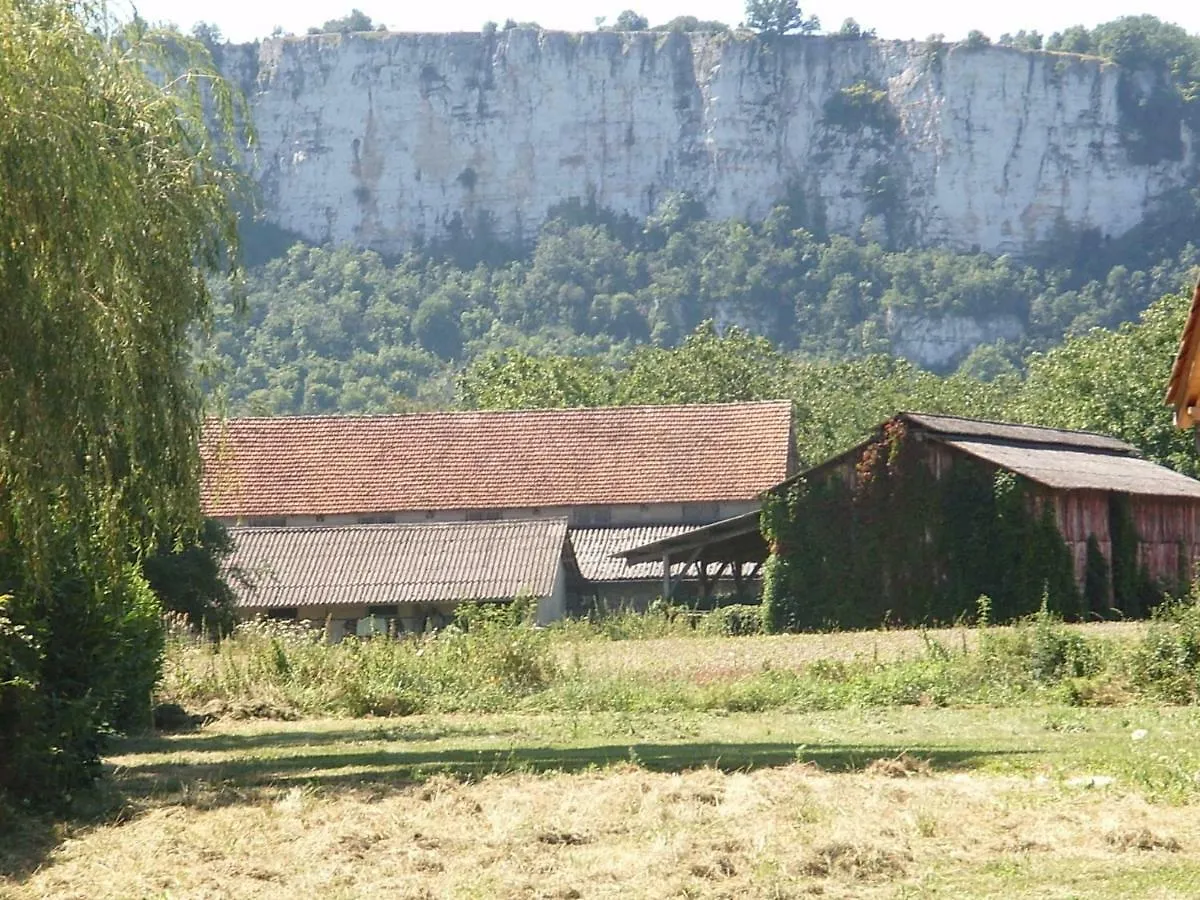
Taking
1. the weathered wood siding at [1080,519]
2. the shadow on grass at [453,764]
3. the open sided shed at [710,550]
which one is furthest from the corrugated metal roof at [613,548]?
the shadow on grass at [453,764]

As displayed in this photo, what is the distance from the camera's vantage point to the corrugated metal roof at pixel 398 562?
4541 cm

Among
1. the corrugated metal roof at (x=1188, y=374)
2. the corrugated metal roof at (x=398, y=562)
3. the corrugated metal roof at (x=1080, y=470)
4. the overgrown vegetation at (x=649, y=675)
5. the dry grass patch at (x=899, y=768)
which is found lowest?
the corrugated metal roof at (x=398, y=562)

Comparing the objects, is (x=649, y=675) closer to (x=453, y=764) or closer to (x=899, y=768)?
(x=453, y=764)

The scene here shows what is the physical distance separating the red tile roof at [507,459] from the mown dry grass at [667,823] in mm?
38178

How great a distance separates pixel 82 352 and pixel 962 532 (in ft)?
91.8

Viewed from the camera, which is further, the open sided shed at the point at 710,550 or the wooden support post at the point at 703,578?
the wooden support post at the point at 703,578

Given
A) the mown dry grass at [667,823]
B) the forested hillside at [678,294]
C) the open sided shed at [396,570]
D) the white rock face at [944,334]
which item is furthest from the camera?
the white rock face at [944,334]

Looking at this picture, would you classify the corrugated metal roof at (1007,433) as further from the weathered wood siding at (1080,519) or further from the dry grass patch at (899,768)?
the dry grass patch at (899,768)

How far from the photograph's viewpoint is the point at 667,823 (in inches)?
500

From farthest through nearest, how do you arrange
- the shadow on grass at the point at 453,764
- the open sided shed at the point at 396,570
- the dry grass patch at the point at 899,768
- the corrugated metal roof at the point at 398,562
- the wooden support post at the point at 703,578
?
the wooden support post at the point at 703,578 → the corrugated metal roof at the point at 398,562 → the open sided shed at the point at 396,570 → the shadow on grass at the point at 453,764 → the dry grass patch at the point at 899,768

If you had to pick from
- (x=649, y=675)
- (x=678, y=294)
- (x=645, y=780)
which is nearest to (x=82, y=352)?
(x=645, y=780)

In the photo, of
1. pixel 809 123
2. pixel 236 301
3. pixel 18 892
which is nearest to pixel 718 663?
pixel 236 301

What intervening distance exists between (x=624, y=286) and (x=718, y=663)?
470 ft

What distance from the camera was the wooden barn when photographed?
38.4 meters
